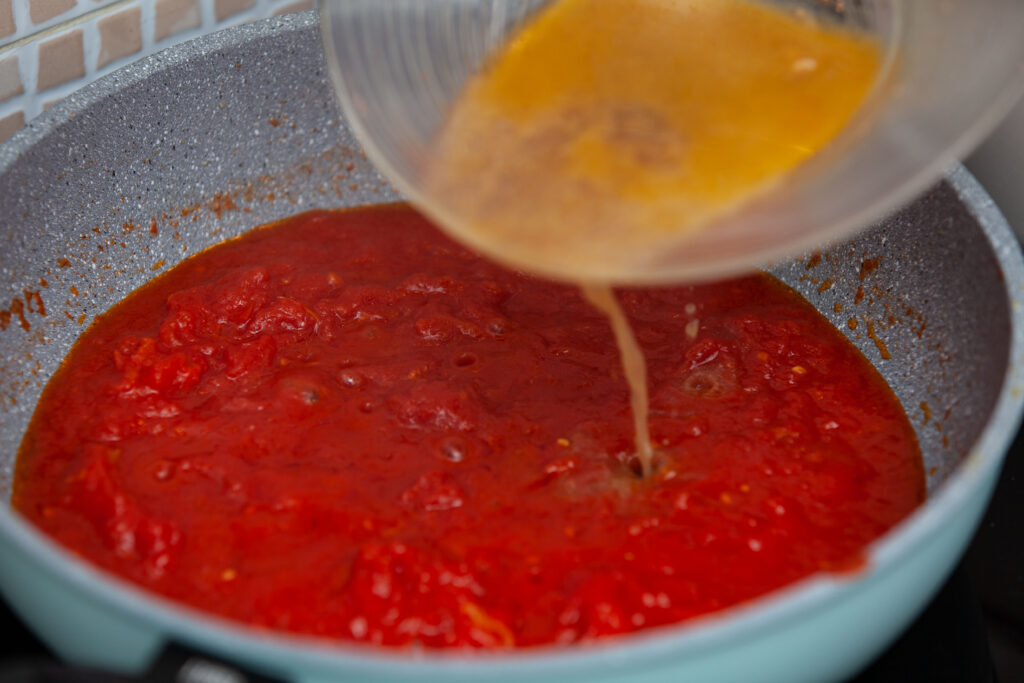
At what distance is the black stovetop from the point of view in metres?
1.37

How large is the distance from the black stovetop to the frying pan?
134 millimetres

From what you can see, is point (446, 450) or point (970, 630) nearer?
point (970, 630)

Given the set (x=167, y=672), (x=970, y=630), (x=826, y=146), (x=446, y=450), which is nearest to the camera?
(x=167, y=672)

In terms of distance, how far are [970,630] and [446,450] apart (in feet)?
2.41

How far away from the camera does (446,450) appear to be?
1.53 metres

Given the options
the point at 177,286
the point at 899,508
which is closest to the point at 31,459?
the point at 177,286

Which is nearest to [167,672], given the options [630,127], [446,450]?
[446,450]

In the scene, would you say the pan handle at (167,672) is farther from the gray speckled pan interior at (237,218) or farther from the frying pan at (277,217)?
the gray speckled pan interior at (237,218)

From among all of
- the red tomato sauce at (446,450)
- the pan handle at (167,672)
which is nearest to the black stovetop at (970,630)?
the red tomato sauce at (446,450)

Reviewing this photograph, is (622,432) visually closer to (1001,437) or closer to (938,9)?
(1001,437)

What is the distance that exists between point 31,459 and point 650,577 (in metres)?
0.90

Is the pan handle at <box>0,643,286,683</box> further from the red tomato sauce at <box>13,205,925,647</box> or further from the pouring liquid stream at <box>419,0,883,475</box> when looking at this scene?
the pouring liquid stream at <box>419,0,883,475</box>

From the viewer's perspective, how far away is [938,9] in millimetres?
1416

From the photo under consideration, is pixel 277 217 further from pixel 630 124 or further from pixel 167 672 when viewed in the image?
pixel 167 672
